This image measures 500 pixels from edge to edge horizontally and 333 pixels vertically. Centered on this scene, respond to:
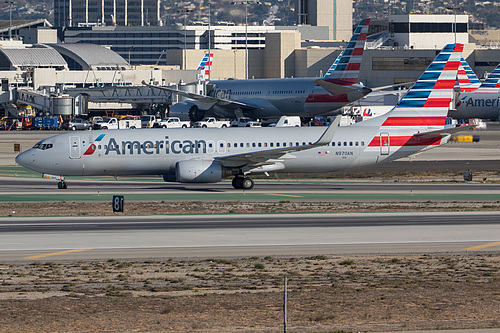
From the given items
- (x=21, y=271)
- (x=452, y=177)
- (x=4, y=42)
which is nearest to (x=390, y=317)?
(x=21, y=271)

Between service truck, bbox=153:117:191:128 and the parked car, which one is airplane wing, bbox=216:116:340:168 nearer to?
service truck, bbox=153:117:191:128

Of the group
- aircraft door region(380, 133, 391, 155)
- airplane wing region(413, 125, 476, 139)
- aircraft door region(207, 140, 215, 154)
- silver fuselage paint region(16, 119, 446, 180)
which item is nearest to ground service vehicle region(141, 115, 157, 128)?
silver fuselage paint region(16, 119, 446, 180)

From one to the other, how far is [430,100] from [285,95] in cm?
5358

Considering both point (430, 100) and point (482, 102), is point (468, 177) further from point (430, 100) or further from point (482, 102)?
point (482, 102)

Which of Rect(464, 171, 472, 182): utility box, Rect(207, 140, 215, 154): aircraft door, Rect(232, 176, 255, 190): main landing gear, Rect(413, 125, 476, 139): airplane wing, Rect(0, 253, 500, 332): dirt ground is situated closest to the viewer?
Rect(0, 253, 500, 332): dirt ground

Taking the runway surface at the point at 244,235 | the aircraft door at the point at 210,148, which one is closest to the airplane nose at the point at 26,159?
the aircraft door at the point at 210,148

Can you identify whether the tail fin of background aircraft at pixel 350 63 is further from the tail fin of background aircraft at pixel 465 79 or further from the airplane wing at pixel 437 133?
the airplane wing at pixel 437 133

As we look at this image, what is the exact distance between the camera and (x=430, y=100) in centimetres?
5356

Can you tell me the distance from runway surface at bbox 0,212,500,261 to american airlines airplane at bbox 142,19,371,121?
5921 centimetres

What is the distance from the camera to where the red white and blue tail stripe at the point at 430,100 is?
53062 mm

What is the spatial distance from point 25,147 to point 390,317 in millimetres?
68086

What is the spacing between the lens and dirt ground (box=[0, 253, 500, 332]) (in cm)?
2048

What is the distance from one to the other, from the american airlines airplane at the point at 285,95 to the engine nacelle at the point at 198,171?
154ft

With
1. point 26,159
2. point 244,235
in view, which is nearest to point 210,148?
point 26,159
